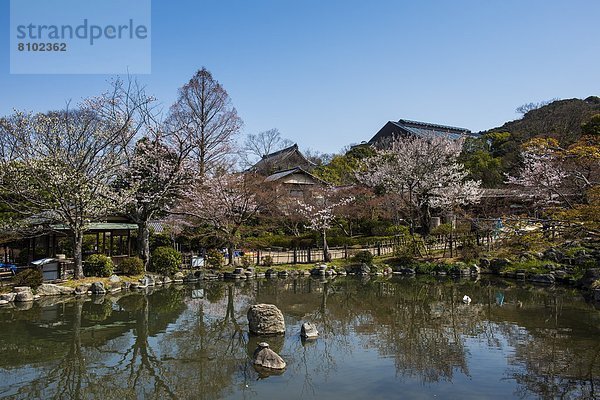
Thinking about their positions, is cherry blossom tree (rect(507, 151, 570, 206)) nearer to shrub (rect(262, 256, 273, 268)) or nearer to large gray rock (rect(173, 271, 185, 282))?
shrub (rect(262, 256, 273, 268))

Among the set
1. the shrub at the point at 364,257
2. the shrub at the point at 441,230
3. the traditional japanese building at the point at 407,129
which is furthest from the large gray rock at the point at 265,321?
the traditional japanese building at the point at 407,129

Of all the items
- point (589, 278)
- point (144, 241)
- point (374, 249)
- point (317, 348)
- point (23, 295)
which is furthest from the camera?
point (374, 249)

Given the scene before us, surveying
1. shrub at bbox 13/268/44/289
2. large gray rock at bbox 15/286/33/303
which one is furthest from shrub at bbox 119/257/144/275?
large gray rock at bbox 15/286/33/303

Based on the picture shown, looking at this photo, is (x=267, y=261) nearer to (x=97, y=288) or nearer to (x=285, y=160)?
(x=97, y=288)

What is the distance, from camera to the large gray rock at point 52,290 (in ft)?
49.9

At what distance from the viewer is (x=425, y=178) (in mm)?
24953

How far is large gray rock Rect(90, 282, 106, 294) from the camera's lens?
1606 cm

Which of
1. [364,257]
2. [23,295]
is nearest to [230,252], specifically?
[364,257]

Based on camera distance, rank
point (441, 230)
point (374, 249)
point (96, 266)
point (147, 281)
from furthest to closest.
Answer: point (441, 230), point (374, 249), point (147, 281), point (96, 266)

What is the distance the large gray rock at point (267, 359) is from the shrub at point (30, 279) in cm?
1068

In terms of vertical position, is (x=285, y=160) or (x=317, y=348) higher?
(x=285, y=160)

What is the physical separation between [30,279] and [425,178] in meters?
19.3

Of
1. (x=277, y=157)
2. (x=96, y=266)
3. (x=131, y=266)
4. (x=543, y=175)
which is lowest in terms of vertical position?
(x=131, y=266)

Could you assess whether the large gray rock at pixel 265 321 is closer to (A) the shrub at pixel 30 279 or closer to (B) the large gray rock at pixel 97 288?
(B) the large gray rock at pixel 97 288
